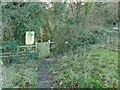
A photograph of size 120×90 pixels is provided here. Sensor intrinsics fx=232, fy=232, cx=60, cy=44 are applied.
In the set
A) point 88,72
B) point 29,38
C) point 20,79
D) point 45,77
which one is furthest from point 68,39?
point 20,79

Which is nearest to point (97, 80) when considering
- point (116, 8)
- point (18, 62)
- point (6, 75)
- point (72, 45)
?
point (6, 75)

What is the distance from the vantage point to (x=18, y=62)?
5680 millimetres

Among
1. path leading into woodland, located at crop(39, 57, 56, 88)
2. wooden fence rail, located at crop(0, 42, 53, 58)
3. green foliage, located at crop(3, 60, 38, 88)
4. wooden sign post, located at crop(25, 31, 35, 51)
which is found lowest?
path leading into woodland, located at crop(39, 57, 56, 88)

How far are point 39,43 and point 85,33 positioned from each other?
5.08 feet

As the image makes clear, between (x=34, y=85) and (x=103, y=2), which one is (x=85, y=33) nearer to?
(x=103, y=2)

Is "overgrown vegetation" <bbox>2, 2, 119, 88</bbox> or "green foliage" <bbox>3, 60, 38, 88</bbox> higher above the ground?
"overgrown vegetation" <bbox>2, 2, 119, 88</bbox>

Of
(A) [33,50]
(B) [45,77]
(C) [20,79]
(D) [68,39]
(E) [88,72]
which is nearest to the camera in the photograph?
(C) [20,79]

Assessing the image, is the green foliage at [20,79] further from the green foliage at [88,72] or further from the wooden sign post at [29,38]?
the wooden sign post at [29,38]

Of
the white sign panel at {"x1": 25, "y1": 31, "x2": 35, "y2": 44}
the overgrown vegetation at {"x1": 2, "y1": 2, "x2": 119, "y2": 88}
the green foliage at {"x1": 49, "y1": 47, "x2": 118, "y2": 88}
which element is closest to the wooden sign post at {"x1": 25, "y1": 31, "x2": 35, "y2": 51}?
the white sign panel at {"x1": 25, "y1": 31, "x2": 35, "y2": 44}

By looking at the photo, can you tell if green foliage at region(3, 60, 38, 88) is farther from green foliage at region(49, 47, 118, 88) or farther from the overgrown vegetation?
green foliage at region(49, 47, 118, 88)

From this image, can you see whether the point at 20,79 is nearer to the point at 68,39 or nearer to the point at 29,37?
the point at 29,37

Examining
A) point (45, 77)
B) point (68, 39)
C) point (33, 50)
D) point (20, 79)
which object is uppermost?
point (68, 39)

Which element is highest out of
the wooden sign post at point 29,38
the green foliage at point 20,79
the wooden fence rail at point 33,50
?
the wooden sign post at point 29,38

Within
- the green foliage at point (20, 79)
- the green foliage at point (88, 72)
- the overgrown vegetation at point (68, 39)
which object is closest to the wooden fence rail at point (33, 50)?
the overgrown vegetation at point (68, 39)
